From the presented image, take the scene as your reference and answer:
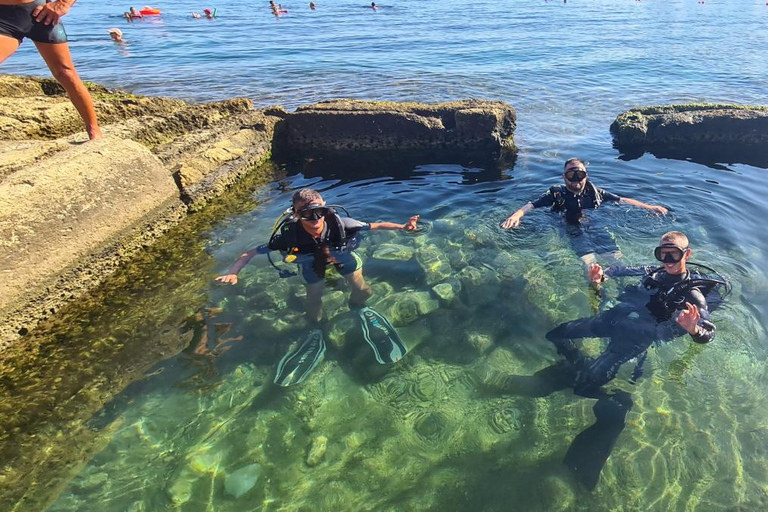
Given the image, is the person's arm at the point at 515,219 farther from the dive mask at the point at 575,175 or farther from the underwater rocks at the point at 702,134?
the underwater rocks at the point at 702,134

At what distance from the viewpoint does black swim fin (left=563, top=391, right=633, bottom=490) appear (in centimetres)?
322

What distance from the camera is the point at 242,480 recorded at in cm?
324

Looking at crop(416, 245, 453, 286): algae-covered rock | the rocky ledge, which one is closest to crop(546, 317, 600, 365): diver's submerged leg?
crop(416, 245, 453, 286): algae-covered rock

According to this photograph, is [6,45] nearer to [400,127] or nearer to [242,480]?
[242,480]

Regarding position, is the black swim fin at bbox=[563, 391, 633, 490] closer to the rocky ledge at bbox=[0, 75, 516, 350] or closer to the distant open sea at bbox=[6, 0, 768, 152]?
the rocky ledge at bbox=[0, 75, 516, 350]

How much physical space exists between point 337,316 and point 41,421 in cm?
270

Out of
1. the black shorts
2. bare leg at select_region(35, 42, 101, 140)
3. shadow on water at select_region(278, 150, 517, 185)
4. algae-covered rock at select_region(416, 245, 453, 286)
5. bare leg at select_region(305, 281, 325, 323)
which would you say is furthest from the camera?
shadow on water at select_region(278, 150, 517, 185)

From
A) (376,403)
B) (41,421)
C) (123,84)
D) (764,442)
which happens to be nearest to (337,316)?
(376,403)

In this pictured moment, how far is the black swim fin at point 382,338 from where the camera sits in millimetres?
4219

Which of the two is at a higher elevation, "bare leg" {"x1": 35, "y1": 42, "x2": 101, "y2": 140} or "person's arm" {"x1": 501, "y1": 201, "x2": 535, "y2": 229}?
"bare leg" {"x1": 35, "y1": 42, "x2": 101, "y2": 140}

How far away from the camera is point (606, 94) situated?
13156mm

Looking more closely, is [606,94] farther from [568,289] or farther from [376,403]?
[376,403]

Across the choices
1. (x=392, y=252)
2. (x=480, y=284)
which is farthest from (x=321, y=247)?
(x=480, y=284)

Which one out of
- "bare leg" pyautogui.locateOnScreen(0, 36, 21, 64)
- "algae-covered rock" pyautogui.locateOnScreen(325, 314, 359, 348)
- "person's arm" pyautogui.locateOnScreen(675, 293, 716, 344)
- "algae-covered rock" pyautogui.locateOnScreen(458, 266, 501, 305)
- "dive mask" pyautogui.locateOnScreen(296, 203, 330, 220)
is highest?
"bare leg" pyautogui.locateOnScreen(0, 36, 21, 64)
